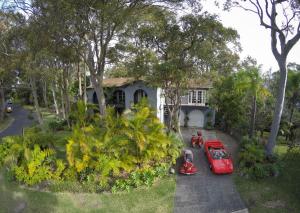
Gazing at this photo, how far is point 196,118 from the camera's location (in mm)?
28578

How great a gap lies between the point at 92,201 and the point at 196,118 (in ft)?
61.4

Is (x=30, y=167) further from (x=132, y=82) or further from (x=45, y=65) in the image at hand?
(x=132, y=82)

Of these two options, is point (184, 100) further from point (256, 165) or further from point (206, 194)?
point (206, 194)

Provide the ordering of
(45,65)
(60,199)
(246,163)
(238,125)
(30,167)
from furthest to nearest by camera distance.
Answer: (238,125) → (45,65) → (246,163) → (30,167) → (60,199)

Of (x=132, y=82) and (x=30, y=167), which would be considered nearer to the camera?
(x=30, y=167)

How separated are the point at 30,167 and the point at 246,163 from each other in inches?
482

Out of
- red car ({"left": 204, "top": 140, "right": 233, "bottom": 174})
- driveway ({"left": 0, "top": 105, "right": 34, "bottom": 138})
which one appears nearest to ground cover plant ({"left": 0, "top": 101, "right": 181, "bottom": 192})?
red car ({"left": 204, "top": 140, "right": 233, "bottom": 174})

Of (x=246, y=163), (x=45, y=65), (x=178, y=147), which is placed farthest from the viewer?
(x=45, y=65)

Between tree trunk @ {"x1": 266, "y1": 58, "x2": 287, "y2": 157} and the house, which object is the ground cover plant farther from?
the house

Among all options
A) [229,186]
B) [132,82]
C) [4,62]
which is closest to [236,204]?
[229,186]

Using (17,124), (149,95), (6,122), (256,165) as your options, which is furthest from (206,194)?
(6,122)

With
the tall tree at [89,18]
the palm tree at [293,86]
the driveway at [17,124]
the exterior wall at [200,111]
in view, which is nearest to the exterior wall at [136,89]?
the exterior wall at [200,111]

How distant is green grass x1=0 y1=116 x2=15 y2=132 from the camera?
31.9 m

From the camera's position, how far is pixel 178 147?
17.0m
